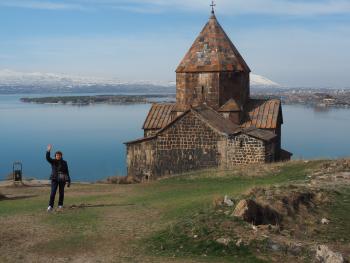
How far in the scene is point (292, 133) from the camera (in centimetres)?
4753

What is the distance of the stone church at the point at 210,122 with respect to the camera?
15000mm

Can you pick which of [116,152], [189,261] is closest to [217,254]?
[189,261]

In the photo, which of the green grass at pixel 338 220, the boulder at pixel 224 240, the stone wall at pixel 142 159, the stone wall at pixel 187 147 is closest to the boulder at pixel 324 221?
the green grass at pixel 338 220

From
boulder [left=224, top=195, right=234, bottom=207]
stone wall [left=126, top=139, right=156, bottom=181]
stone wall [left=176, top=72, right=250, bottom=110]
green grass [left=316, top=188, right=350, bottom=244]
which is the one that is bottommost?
stone wall [left=126, top=139, right=156, bottom=181]

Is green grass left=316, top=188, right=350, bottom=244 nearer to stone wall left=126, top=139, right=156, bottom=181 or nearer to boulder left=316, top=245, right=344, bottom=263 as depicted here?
boulder left=316, top=245, right=344, bottom=263

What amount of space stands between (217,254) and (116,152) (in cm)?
3087

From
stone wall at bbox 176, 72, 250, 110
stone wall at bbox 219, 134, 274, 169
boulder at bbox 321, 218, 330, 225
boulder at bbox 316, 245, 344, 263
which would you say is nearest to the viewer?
boulder at bbox 316, 245, 344, 263

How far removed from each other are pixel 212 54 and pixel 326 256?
12.0m

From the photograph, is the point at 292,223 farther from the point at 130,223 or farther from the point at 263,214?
the point at 130,223

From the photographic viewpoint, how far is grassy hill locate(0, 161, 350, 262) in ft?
19.4

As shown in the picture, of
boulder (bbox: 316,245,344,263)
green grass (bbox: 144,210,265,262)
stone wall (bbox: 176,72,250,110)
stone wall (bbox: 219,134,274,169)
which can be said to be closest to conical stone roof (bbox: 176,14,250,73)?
stone wall (bbox: 176,72,250,110)

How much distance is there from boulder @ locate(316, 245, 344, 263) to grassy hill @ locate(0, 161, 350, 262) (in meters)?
0.12

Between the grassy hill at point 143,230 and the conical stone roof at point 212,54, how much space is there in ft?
23.4

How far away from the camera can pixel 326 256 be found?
5.66 meters
